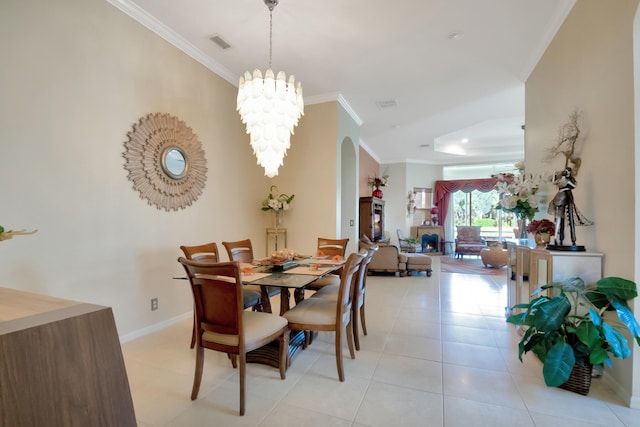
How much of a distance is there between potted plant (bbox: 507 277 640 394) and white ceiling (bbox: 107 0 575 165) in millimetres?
2589

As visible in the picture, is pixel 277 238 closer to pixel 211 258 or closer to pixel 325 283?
pixel 325 283

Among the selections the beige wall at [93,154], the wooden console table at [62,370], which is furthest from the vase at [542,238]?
the beige wall at [93,154]

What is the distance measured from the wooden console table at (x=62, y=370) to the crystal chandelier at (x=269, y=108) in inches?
85.0

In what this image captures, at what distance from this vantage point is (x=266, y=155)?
8.91 ft

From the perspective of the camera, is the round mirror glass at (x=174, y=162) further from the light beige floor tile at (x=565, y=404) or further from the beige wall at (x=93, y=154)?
the light beige floor tile at (x=565, y=404)

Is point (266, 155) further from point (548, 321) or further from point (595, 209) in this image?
point (595, 209)

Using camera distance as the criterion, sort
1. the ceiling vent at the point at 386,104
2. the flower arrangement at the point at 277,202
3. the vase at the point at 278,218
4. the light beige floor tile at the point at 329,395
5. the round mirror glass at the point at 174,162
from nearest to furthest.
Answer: the light beige floor tile at the point at 329,395 < the round mirror glass at the point at 174,162 < the flower arrangement at the point at 277,202 < the vase at the point at 278,218 < the ceiling vent at the point at 386,104

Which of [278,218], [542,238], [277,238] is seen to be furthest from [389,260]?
[542,238]

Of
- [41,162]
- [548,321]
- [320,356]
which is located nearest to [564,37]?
[548,321]

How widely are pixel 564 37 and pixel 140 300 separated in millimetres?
4979

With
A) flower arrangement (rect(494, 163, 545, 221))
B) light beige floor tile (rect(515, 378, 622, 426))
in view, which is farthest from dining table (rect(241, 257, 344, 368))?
flower arrangement (rect(494, 163, 545, 221))

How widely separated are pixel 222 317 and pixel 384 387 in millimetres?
1265

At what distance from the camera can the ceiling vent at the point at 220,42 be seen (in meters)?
3.27

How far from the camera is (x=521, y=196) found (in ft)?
10.3
